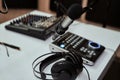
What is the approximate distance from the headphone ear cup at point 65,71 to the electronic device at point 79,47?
Result: 123 millimetres

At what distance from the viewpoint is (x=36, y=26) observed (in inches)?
37.6

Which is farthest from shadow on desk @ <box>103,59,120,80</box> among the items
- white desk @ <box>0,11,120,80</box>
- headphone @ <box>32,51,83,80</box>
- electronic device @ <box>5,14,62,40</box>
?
headphone @ <box>32,51,83,80</box>

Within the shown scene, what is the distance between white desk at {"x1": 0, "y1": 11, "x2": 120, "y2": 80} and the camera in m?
0.69

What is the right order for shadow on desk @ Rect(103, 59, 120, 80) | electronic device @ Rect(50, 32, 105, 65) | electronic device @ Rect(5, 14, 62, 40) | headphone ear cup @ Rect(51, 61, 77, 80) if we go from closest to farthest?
headphone ear cup @ Rect(51, 61, 77, 80) < electronic device @ Rect(50, 32, 105, 65) < electronic device @ Rect(5, 14, 62, 40) < shadow on desk @ Rect(103, 59, 120, 80)

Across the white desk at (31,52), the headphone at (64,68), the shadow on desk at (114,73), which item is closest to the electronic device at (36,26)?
the white desk at (31,52)

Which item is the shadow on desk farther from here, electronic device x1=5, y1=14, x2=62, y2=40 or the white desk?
electronic device x1=5, y1=14, x2=62, y2=40

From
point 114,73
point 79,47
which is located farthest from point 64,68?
point 114,73

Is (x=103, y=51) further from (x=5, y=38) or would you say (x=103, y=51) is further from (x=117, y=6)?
(x=117, y=6)

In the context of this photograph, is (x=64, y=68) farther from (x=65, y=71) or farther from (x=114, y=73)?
(x=114, y=73)

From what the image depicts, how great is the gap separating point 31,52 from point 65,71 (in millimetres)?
259

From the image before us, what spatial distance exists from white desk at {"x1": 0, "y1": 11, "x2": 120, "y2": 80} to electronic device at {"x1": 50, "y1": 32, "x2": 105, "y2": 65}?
3 centimetres

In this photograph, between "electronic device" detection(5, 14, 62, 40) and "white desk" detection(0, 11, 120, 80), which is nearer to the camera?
"white desk" detection(0, 11, 120, 80)

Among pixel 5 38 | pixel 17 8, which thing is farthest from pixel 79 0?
pixel 5 38

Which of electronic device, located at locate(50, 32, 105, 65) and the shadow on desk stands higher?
electronic device, located at locate(50, 32, 105, 65)
